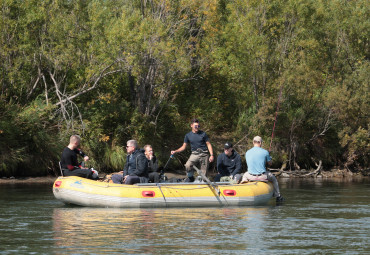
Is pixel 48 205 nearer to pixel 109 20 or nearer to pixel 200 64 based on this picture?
pixel 109 20

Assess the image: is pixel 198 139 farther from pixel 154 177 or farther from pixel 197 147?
pixel 154 177

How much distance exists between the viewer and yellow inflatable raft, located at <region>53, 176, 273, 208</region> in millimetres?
16109

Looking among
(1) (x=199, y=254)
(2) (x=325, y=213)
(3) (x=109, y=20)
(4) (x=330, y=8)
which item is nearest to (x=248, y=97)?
(4) (x=330, y=8)

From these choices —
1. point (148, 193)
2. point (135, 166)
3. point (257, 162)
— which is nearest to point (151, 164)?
point (135, 166)

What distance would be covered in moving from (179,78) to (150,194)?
16.1 m

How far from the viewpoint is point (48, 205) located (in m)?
16.9

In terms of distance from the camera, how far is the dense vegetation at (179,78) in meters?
27.3

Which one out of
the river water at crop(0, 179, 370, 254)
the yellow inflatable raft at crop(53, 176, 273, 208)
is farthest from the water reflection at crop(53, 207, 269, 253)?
the yellow inflatable raft at crop(53, 176, 273, 208)

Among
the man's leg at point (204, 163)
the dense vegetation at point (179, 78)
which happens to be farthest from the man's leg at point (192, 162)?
the dense vegetation at point (179, 78)

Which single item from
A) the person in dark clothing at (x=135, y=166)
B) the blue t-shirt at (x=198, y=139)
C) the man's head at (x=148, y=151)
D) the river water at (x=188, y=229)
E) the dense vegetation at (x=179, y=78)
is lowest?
the river water at (x=188, y=229)

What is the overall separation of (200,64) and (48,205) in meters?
16.6

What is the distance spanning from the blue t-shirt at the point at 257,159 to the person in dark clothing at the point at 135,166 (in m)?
2.37

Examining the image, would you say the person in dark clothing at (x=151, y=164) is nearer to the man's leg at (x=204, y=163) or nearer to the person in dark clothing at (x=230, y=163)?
the man's leg at (x=204, y=163)

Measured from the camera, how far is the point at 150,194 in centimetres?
1609
